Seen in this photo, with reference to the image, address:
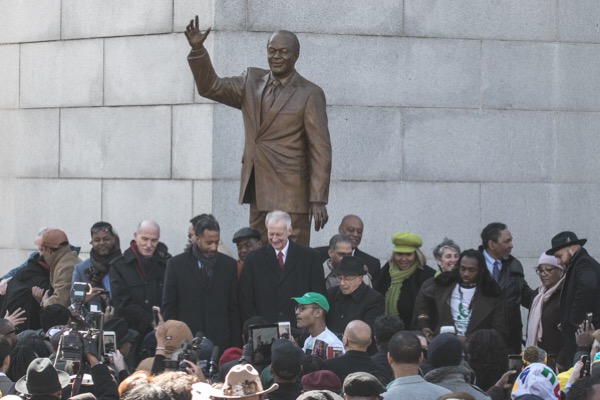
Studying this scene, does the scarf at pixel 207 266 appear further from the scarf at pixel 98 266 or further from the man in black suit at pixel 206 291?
the scarf at pixel 98 266

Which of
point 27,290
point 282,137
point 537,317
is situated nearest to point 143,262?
point 27,290

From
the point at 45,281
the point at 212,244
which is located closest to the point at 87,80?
the point at 45,281

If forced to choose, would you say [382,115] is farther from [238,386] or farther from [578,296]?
[238,386]

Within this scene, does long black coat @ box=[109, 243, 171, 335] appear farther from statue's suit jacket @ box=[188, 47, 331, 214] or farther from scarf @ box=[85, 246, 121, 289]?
statue's suit jacket @ box=[188, 47, 331, 214]

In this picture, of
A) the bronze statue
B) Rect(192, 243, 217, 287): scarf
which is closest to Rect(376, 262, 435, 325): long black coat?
the bronze statue

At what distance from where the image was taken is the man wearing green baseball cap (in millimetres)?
11320

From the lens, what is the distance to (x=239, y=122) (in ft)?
50.9

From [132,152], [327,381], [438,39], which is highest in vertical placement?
[438,39]

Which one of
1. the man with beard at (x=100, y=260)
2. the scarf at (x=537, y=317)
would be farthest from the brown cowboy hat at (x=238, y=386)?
the man with beard at (x=100, y=260)

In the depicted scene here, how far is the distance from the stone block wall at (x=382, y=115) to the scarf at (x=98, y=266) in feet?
6.07

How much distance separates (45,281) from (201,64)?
288 centimetres

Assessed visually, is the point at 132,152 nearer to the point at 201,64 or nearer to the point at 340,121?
the point at 340,121

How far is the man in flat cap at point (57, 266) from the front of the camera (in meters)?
13.6

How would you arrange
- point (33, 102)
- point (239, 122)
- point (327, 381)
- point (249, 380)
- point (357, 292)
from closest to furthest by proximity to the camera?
point (249, 380)
point (327, 381)
point (357, 292)
point (239, 122)
point (33, 102)
